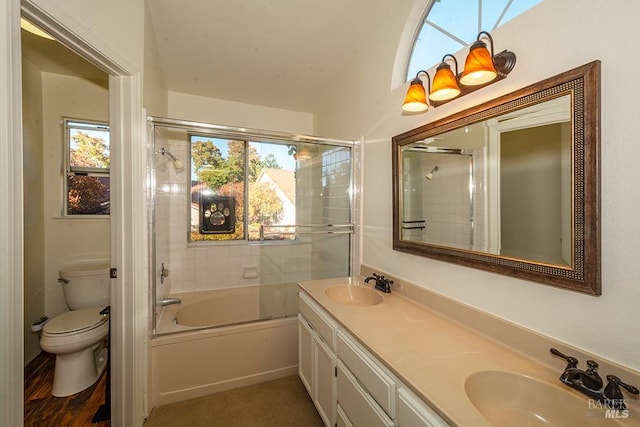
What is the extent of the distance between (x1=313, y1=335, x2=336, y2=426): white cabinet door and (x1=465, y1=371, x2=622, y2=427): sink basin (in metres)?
0.70

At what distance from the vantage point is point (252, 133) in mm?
2018

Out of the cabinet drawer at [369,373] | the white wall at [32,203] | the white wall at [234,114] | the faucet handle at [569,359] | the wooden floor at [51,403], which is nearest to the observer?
the faucet handle at [569,359]

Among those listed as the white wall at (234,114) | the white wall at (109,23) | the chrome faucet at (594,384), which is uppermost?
the white wall at (234,114)

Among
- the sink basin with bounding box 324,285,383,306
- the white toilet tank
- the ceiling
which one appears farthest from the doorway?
the sink basin with bounding box 324,285,383,306

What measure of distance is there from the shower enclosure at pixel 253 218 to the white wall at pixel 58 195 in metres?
0.72

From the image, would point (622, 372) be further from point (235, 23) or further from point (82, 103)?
point (82, 103)

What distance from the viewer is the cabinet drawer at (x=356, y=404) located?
0.99 m

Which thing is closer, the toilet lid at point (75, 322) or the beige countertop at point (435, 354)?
the beige countertop at point (435, 354)

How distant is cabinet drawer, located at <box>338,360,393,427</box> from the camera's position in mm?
993

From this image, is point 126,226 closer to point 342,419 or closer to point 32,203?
point 32,203

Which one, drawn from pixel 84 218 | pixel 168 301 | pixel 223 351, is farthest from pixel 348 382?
pixel 84 218

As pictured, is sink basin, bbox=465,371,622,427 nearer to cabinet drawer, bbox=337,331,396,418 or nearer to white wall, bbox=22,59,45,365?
cabinet drawer, bbox=337,331,396,418

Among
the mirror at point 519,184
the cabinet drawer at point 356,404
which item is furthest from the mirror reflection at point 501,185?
the cabinet drawer at point 356,404

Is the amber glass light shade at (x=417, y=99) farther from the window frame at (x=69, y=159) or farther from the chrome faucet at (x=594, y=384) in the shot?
the window frame at (x=69, y=159)
